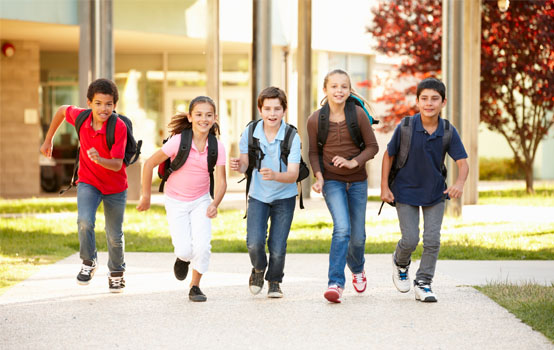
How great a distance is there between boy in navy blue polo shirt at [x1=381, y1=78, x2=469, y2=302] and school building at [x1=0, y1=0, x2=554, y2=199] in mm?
8720

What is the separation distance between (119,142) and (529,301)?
3210 mm

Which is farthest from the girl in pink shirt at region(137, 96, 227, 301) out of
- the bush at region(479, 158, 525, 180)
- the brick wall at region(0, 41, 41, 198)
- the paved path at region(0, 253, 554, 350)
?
the bush at region(479, 158, 525, 180)

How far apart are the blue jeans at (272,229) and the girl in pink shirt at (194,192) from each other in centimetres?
31

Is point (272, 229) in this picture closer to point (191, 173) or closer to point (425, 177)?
point (191, 173)

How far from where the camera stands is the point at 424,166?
6609 millimetres

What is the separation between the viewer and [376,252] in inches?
383

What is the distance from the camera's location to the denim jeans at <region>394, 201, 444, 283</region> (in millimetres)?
6605

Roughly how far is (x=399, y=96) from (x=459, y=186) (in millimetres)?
15645

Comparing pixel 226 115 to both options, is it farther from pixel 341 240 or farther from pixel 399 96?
pixel 341 240

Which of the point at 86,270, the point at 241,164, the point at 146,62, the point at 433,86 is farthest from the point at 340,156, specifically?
the point at 146,62

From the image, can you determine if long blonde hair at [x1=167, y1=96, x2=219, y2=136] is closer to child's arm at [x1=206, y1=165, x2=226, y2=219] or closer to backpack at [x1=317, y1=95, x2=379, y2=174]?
child's arm at [x1=206, y1=165, x2=226, y2=219]

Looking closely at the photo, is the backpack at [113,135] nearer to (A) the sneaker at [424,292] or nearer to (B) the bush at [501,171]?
(A) the sneaker at [424,292]

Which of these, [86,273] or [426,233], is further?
[86,273]

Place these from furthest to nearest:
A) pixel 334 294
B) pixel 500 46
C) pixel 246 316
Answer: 1. pixel 500 46
2. pixel 334 294
3. pixel 246 316
